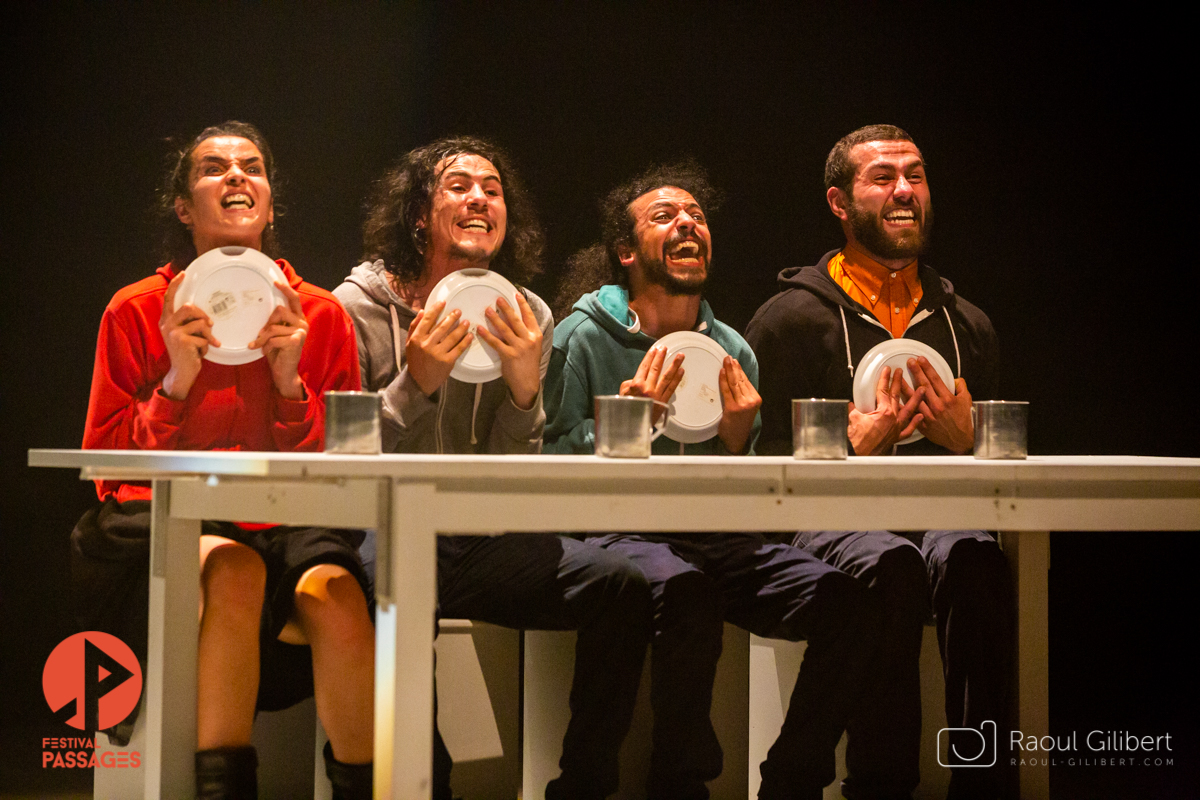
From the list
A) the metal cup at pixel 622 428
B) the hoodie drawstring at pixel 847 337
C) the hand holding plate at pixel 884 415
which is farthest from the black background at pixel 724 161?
the metal cup at pixel 622 428

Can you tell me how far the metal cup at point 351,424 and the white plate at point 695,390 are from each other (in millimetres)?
1009

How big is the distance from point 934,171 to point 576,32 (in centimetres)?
126

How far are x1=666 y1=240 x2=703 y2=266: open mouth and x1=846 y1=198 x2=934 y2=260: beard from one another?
20.3 inches

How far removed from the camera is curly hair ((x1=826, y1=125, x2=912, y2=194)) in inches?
129

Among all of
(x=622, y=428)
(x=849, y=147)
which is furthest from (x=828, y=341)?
(x=622, y=428)

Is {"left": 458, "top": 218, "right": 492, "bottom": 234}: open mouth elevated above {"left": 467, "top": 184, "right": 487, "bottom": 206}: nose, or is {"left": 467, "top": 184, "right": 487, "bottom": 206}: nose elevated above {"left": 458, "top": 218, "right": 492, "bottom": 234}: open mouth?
{"left": 467, "top": 184, "right": 487, "bottom": 206}: nose

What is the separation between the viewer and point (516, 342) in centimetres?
256

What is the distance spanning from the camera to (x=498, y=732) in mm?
2516

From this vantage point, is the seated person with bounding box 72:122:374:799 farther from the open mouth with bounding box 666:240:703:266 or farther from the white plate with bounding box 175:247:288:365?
the open mouth with bounding box 666:240:703:266

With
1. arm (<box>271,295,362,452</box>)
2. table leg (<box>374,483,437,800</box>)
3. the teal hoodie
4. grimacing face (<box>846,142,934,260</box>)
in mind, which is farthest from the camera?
grimacing face (<box>846,142,934,260</box>)

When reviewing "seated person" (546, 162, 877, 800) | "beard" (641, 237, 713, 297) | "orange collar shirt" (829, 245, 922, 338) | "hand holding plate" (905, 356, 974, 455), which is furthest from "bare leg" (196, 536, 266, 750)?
"orange collar shirt" (829, 245, 922, 338)

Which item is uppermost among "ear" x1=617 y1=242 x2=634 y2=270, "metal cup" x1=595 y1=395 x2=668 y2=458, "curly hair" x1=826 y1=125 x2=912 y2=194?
"curly hair" x1=826 y1=125 x2=912 y2=194

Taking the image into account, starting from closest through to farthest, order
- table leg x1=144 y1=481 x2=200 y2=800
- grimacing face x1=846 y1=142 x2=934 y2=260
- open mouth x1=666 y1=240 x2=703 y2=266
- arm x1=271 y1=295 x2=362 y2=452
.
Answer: table leg x1=144 y1=481 x2=200 y2=800
arm x1=271 y1=295 x2=362 y2=452
open mouth x1=666 y1=240 x2=703 y2=266
grimacing face x1=846 y1=142 x2=934 y2=260

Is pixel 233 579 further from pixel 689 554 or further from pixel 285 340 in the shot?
pixel 689 554
